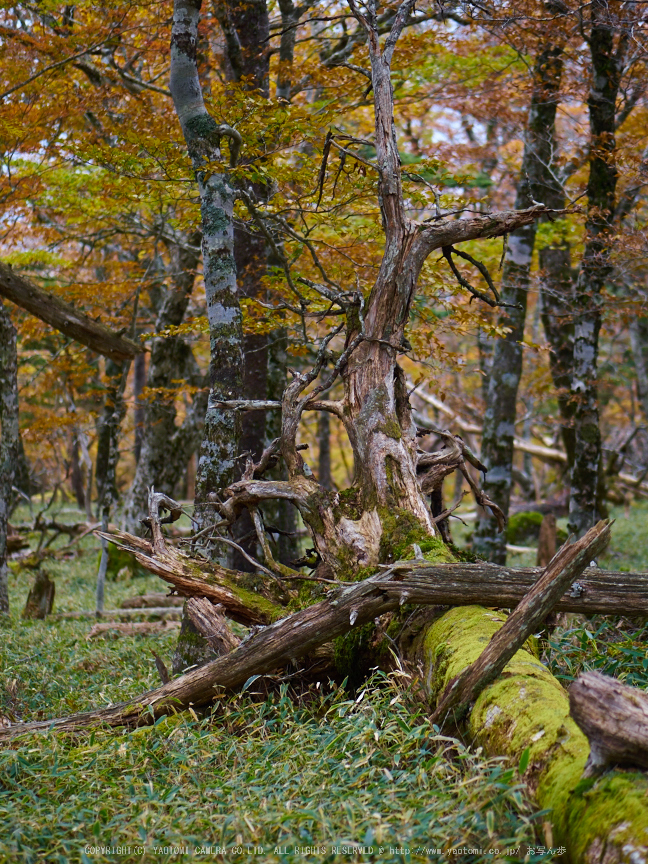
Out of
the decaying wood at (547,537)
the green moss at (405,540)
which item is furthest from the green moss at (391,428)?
the decaying wood at (547,537)

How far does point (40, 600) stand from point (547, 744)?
9.74m

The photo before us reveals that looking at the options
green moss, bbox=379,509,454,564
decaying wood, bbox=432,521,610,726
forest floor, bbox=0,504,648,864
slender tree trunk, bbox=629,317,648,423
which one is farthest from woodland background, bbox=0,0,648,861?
green moss, bbox=379,509,454,564

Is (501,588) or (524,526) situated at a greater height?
(501,588)

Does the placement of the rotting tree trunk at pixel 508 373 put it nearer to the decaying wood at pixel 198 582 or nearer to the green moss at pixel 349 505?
the green moss at pixel 349 505

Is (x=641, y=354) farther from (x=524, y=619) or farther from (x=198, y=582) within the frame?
(x=524, y=619)

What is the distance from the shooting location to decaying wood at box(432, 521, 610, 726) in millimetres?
A: 3693

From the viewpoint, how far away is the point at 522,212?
6.32 m

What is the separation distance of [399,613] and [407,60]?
9444 mm

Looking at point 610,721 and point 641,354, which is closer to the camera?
point 610,721

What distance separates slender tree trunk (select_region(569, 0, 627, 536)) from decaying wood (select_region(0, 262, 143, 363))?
21.7 ft

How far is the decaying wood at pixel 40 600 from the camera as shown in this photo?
10.9 meters

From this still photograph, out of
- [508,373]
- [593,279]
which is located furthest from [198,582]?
[508,373]

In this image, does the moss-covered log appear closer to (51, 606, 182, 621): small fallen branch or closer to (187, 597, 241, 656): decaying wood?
(187, 597, 241, 656): decaying wood

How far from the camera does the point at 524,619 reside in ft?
12.1
